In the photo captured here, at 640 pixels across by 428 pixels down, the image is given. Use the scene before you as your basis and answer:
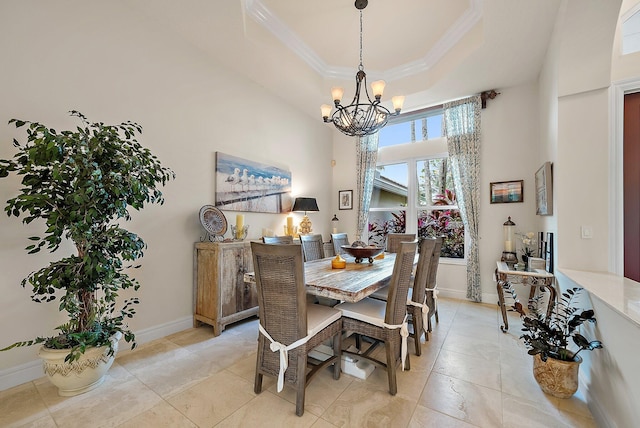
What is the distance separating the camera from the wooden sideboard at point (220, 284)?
9.16 feet

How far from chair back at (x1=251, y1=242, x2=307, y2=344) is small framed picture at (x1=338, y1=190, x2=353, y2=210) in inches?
147

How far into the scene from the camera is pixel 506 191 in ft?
12.5

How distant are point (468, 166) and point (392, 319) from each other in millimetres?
3200

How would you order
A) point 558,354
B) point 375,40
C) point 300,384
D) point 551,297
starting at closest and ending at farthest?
1. point 300,384
2. point 558,354
3. point 551,297
4. point 375,40

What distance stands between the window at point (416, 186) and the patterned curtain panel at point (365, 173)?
142mm

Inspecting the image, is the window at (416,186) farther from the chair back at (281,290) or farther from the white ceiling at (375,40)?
the chair back at (281,290)

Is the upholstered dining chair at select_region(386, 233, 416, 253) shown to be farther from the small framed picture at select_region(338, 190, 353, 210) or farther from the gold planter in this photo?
the gold planter

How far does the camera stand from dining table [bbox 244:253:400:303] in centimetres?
169

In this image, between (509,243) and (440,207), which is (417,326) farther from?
(440,207)

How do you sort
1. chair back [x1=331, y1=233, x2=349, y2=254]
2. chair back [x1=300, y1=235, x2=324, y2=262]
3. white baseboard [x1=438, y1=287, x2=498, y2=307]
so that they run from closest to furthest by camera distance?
chair back [x1=300, y1=235, x2=324, y2=262]
chair back [x1=331, y1=233, x2=349, y2=254]
white baseboard [x1=438, y1=287, x2=498, y2=307]

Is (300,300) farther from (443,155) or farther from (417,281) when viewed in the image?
(443,155)

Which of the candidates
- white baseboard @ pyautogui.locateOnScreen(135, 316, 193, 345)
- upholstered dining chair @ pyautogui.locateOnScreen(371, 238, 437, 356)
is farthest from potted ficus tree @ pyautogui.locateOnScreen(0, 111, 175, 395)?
upholstered dining chair @ pyautogui.locateOnScreen(371, 238, 437, 356)

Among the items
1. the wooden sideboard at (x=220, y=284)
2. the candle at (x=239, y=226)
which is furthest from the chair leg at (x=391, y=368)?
the candle at (x=239, y=226)

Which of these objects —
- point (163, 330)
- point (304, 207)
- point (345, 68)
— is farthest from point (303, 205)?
point (163, 330)
